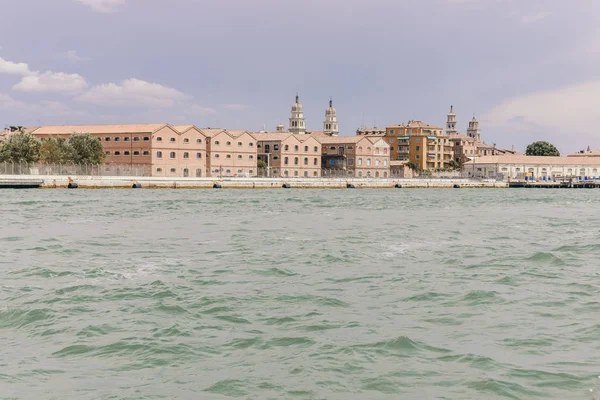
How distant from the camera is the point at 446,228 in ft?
116

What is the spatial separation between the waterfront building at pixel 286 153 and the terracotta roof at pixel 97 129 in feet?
72.8

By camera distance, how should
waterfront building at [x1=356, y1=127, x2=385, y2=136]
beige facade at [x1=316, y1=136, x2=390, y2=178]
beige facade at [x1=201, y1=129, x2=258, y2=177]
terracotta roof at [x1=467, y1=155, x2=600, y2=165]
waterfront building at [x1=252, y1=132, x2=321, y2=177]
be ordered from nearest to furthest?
beige facade at [x1=201, y1=129, x2=258, y2=177]
waterfront building at [x1=252, y1=132, x2=321, y2=177]
beige facade at [x1=316, y1=136, x2=390, y2=178]
terracotta roof at [x1=467, y1=155, x2=600, y2=165]
waterfront building at [x1=356, y1=127, x2=385, y2=136]

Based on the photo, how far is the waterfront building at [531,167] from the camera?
154000 millimetres

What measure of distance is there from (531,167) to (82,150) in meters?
102

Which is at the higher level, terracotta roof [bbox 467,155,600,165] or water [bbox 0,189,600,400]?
terracotta roof [bbox 467,155,600,165]

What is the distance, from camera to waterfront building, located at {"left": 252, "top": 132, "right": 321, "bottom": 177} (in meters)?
126

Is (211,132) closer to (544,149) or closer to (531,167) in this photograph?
(531,167)

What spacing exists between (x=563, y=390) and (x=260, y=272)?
10.9 m

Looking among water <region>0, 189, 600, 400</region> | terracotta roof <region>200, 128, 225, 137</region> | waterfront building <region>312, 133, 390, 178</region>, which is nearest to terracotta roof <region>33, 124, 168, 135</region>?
terracotta roof <region>200, 128, 225, 137</region>

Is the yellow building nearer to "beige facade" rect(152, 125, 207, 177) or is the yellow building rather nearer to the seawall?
the seawall

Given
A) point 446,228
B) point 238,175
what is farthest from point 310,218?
point 238,175

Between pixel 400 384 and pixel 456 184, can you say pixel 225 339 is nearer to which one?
pixel 400 384

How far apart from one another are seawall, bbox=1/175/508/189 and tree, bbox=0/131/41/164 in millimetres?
11762

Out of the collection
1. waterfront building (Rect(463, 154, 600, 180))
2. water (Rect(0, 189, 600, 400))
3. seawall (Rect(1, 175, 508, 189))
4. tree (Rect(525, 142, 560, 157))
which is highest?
tree (Rect(525, 142, 560, 157))
